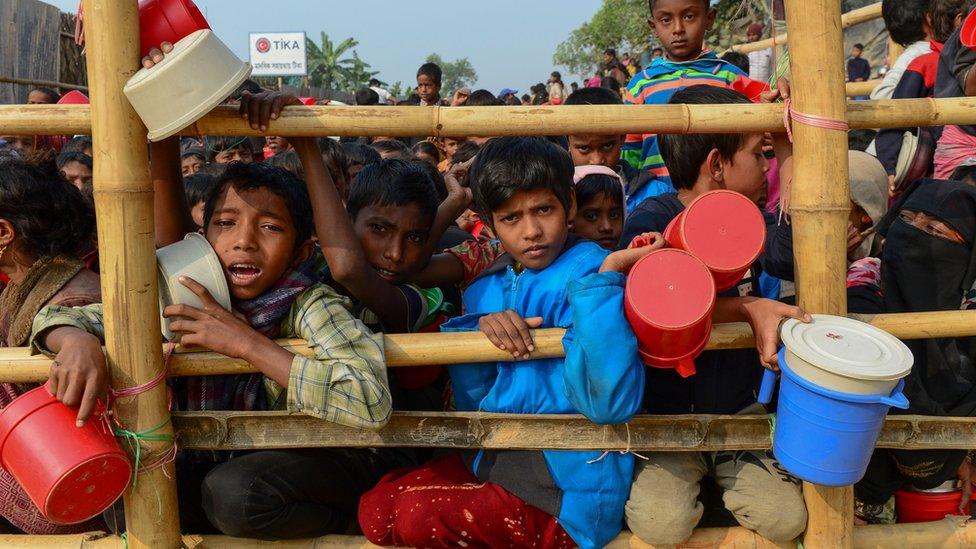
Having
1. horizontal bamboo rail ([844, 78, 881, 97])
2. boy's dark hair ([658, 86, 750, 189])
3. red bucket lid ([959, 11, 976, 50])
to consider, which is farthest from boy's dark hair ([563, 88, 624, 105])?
horizontal bamboo rail ([844, 78, 881, 97])

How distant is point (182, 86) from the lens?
1.68m

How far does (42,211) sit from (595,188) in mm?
1835

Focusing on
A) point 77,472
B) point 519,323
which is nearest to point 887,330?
point 519,323

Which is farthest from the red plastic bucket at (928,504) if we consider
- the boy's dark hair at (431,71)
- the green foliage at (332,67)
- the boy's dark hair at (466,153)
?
the green foliage at (332,67)

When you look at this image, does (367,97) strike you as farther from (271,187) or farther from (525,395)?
(525,395)

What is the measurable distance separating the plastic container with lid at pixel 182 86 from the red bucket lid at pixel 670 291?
105 centimetres

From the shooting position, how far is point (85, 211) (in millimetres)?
2285

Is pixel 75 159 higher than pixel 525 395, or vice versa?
pixel 75 159

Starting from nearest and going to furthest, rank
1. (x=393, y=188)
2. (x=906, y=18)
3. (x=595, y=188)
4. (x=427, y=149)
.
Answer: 1. (x=393, y=188)
2. (x=595, y=188)
3. (x=906, y=18)
4. (x=427, y=149)

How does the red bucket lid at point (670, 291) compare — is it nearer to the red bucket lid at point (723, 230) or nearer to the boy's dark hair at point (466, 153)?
the red bucket lid at point (723, 230)

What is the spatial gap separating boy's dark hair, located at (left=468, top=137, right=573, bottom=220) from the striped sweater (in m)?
1.25

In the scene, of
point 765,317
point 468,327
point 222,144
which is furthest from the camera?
point 222,144

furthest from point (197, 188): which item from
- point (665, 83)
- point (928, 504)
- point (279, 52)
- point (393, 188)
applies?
point (279, 52)

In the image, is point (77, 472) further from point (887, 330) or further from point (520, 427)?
point (887, 330)
